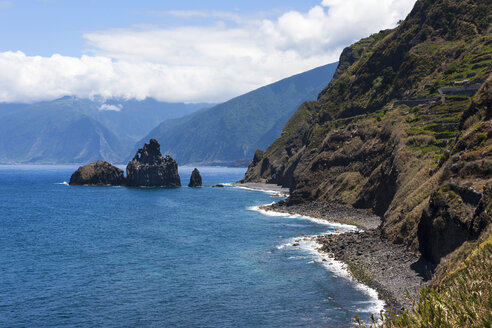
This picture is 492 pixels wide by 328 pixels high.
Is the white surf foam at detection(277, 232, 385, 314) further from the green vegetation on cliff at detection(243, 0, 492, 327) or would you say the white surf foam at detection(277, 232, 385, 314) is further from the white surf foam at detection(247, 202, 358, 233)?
the white surf foam at detection(247, 202, 358, 233)

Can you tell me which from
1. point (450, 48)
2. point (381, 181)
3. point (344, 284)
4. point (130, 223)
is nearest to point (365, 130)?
point (381, 181)

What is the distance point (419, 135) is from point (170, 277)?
223 ft

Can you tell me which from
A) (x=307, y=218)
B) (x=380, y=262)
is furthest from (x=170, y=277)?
(x=307, y=218)

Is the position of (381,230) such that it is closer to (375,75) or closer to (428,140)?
(428,140)

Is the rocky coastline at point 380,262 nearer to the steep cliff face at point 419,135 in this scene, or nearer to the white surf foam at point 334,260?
the white surf foam at point 334,260

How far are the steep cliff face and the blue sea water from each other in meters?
15.7

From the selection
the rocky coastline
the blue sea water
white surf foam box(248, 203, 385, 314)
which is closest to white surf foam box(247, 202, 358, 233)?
white surf foam box(248, 203, 385, 314)

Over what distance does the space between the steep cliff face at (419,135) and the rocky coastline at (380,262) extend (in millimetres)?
2572

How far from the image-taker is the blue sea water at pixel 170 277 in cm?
4744

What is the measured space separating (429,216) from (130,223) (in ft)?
280

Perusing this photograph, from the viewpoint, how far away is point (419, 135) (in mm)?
101125

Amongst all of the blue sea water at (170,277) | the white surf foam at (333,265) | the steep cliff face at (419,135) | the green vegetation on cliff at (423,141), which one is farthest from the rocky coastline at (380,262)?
the blue sea water at (170,277)

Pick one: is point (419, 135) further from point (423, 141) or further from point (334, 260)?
point (334, 260)

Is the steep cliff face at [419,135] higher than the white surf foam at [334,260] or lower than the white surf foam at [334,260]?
higher
